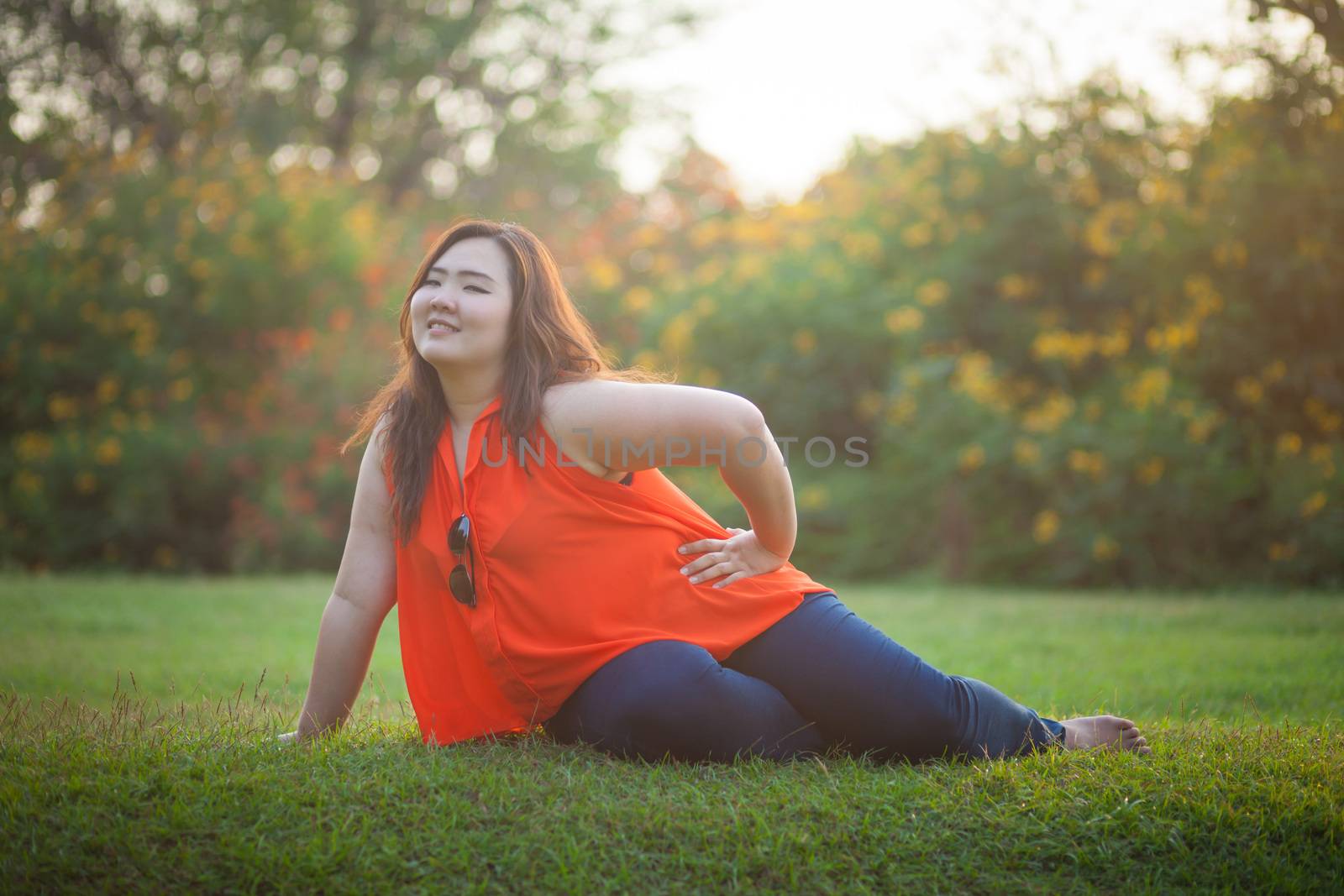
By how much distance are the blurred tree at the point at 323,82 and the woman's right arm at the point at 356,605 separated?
9.51 metres

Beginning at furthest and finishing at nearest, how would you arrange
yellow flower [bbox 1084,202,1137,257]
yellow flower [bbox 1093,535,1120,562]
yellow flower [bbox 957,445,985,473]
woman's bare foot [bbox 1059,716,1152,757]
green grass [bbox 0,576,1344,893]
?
yellow flower [bbox 1084,202,1137,257], yellow flower [bbox 957,445,985,473], yellow flower [bbox 1093,535,1120,562], woman's bare foot [bbox 1059,716,1152,757], green grass [bbox 0,576,1344,893]

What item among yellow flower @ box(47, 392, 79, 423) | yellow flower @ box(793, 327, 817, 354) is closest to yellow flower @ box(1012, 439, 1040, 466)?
yellow flower @ box(793, 327, 817, 354)

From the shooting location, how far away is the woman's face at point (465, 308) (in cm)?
298

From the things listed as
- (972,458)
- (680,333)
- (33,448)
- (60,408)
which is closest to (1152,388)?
(972,458)

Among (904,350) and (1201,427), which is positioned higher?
(904,350)

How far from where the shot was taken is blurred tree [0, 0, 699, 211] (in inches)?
508

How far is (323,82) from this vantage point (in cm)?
1482

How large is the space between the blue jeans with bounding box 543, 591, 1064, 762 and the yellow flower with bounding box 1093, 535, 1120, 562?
16.8 feet

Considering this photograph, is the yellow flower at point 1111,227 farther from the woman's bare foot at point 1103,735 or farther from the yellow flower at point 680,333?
the woman's bare foot at point 1103,735

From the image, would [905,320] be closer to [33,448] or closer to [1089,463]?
[1089,463]

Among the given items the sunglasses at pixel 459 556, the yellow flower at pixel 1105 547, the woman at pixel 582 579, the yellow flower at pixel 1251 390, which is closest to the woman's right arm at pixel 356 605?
the woman at pixel 582 579

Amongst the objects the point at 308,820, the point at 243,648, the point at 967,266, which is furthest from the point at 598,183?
the point at 308,820

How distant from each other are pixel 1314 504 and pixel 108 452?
29.4ft

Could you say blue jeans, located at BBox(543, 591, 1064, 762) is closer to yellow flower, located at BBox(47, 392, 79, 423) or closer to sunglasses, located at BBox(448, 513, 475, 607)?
sunglasses, located at BBox(448, 513, 475, 607)
